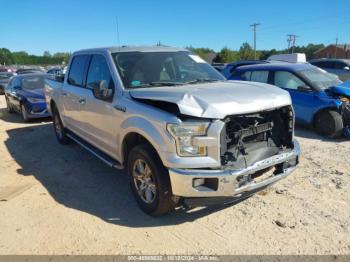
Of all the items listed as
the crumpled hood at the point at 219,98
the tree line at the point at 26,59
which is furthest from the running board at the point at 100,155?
the tree line at the point at 26,59

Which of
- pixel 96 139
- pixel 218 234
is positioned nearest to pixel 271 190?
pixel 218 234

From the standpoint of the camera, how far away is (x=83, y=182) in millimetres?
5016

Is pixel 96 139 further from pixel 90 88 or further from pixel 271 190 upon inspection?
pixel 271 190

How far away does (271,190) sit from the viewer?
174 inches

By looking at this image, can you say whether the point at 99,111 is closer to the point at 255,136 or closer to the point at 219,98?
the point at 219,98

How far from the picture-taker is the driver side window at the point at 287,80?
25.5ft

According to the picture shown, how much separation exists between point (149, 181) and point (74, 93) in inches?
105

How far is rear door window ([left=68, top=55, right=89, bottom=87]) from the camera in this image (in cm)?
551

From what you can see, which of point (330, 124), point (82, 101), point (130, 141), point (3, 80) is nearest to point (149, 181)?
point (130, 141)

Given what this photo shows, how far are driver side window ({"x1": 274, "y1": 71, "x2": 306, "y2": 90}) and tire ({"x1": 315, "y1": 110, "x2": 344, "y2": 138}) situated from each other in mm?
910

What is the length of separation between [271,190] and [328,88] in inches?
163

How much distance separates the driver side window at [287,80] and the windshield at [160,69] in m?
3.56

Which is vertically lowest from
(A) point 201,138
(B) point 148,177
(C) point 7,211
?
(C) point 7,211

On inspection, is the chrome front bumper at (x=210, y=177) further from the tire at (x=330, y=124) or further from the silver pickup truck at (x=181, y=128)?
the tire at (x=330, y=124)
